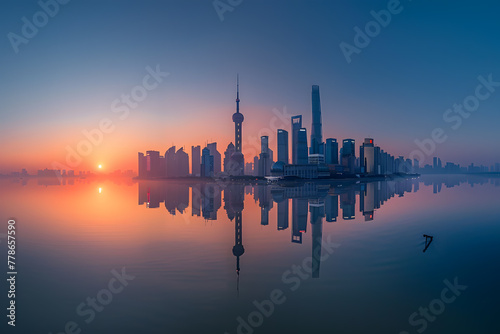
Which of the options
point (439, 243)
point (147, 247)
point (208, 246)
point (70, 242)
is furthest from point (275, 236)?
point (70, 242)

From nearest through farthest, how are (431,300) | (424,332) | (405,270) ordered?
(424,332)
(431,300)
(405,270)

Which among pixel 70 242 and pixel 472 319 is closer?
pixel 472 319

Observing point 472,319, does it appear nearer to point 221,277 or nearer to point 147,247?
point 221,277

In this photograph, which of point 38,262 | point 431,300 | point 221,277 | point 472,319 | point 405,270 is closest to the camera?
point 472,319

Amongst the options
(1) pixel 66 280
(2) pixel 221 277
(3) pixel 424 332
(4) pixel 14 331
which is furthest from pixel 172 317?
(3) pixel 424 332

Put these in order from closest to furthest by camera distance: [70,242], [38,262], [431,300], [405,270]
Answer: [431,300]
[405,270]
[38,262]
[70,242]

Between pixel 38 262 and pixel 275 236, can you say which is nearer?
pixel 38 262

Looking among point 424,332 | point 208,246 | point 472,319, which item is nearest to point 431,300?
point 472,319

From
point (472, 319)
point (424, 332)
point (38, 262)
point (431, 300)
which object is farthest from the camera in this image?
point (38, 262)

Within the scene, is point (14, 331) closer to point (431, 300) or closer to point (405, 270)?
point (431, 300)
